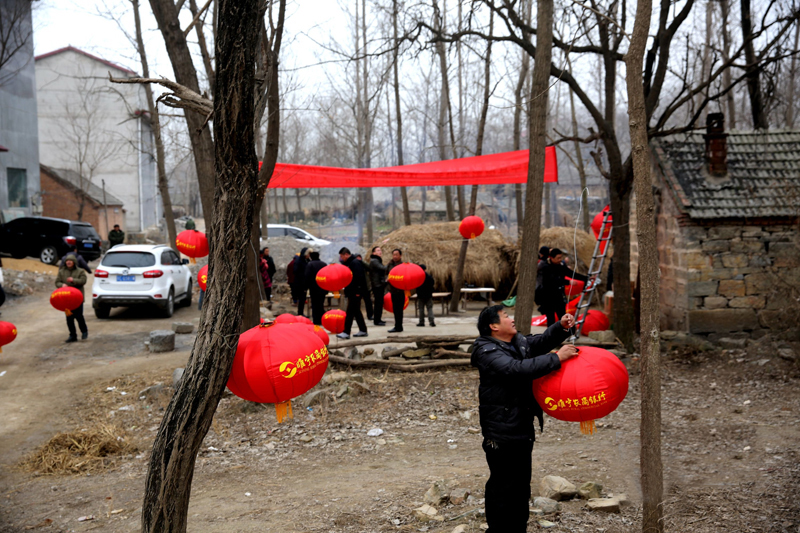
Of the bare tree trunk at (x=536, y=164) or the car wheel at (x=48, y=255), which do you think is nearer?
the bare tree trunk at (x=536, y=164)

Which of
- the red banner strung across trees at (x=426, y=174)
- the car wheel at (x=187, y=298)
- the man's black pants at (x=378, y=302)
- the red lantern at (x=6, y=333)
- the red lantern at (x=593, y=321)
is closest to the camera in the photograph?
the red lantern at (x=6, y=333)

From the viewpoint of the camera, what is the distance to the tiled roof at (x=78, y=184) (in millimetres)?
37375

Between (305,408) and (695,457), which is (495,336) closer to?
(695,457)

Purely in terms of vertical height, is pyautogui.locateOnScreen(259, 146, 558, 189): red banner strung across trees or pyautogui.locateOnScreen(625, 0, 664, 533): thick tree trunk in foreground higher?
pyautogui.locateOnScreen(259, 146, 558, 189): red banner strung across trees

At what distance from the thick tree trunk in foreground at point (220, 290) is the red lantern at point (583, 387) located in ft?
6.82

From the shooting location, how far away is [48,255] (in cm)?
2456

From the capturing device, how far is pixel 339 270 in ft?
34.4

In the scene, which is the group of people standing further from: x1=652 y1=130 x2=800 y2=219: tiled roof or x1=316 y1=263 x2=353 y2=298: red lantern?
x1=652 y1=130 x2=800 y2=219: tiled roof

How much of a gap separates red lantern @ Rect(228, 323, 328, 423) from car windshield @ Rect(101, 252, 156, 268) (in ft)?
40.8

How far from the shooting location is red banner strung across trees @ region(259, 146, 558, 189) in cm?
1245

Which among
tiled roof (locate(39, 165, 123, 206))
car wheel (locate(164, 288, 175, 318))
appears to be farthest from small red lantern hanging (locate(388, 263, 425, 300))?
tiled roof (locate(39, 165, 123, 206))

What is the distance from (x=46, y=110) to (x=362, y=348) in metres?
38.1

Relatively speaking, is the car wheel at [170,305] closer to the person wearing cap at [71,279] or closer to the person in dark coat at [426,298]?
the person wearing cap at [71,279]

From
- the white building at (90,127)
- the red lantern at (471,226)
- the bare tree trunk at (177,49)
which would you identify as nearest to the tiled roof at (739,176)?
the red lantern at (471,226)
